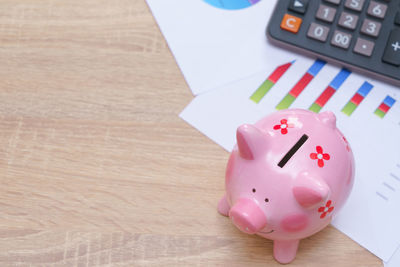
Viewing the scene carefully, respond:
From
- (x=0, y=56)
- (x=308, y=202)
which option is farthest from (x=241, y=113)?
(x=0, y=56)

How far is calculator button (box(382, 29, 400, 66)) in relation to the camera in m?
0.45

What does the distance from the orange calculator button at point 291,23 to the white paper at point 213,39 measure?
0.09ft

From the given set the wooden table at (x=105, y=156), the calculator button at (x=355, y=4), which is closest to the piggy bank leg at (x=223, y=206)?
the wooden table at (x=105, y=156)

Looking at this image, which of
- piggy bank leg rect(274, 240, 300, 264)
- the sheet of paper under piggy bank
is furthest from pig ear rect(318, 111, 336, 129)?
piggy bank leg rect(274, 240, 300, 264)

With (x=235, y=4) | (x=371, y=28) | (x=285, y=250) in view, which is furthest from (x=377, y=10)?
(x=285, y=250)

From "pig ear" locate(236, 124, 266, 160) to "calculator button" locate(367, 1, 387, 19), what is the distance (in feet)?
0.64

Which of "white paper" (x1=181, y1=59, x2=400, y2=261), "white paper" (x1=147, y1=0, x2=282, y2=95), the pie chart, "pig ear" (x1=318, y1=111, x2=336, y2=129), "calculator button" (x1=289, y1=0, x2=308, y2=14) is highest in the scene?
"calculator button" (x1=289, y1=0, x2=308, y2=14)

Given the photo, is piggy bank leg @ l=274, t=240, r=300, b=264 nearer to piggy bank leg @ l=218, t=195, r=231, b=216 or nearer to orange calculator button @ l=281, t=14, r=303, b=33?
piggy bank leg @ l=218, t=195, r=231, b=216

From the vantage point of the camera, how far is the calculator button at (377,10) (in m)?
0.46

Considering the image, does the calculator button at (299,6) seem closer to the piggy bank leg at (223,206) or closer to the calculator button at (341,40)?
the calculator button at (341,40)

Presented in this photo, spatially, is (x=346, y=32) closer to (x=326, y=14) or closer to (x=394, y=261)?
(x=326, y=14)

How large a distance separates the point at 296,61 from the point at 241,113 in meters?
0.08

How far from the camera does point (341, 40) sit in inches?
18.1

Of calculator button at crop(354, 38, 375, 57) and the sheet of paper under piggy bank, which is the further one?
calculator button at crop(354, 38, 375, 57)
